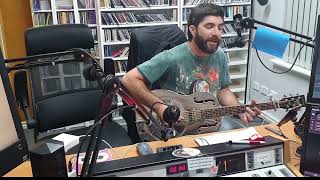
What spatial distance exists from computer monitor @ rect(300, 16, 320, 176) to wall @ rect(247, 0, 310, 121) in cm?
195

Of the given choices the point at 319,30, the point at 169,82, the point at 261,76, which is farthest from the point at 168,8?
the point at 319,30

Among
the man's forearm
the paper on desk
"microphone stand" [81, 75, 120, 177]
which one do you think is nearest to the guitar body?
the man's forearm

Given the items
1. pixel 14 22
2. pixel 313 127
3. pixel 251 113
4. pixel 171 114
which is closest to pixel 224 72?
pixel 251 113

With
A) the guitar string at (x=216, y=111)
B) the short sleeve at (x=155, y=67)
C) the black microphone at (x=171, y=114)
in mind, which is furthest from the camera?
the short sleeve at (x=155, y=67)

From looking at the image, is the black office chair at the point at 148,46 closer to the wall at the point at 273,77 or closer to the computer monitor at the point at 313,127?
the computer monitor at the point at 313,127

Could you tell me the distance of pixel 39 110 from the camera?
225cm

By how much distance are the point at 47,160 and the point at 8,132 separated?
132mm

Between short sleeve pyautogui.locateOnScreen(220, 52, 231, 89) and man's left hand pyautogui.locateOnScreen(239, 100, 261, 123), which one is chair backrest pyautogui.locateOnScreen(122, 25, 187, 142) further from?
man's left hand pyautogui.locateOnScreen(239, 100, 261, 123)

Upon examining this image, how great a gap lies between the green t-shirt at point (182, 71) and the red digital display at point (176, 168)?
1.04m

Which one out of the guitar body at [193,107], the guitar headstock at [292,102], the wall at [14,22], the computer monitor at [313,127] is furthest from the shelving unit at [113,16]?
the computer monitor at [313,127]

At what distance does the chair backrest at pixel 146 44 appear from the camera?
2270 millimetres

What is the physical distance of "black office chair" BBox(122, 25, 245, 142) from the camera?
226 centimetres

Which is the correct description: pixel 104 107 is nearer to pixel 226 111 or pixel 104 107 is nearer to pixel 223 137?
Answer: pixel 223 137

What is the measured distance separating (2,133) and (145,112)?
0.39m
